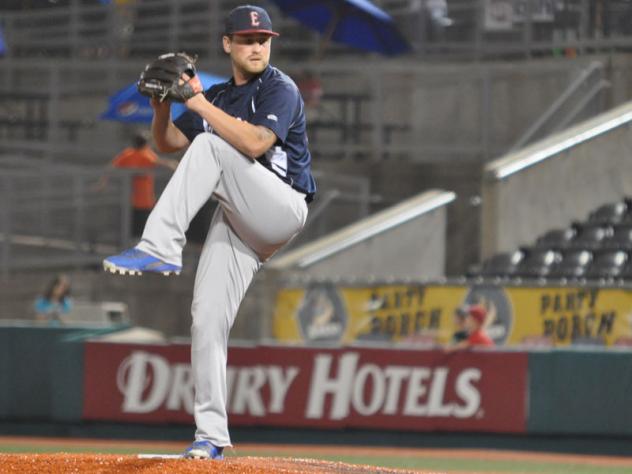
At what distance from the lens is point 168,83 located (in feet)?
19.0

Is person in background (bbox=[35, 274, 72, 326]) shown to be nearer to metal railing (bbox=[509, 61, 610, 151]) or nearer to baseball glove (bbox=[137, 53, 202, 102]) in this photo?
metal railing (bbox=[509, 61, 610, 151])

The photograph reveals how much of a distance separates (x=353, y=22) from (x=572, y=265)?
433 cm

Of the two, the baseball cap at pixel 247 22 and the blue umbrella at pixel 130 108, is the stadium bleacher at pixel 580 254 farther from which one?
the baseball cap at pixel 247 22

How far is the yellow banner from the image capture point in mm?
13820

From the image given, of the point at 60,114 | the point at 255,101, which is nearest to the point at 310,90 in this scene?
the point at 60,114

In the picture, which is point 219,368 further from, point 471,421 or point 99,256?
point 99,256

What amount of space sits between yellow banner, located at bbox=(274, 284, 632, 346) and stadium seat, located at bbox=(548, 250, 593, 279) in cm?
82

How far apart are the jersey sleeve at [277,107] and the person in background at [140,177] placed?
943 cm

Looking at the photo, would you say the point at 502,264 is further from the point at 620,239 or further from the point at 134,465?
the point at 134,465

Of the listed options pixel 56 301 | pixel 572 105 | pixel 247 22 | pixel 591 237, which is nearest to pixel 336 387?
pixel 591 237

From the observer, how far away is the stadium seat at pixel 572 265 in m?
14.7

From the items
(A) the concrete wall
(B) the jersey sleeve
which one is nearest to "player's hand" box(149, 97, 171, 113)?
(B) the jersey sleeve

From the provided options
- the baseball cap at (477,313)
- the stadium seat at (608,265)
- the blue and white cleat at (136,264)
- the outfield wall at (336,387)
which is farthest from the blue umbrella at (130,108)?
the blue and white cleat at (136,264)

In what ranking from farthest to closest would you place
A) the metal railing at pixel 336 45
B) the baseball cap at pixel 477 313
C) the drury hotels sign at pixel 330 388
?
1. the metal railing at pixel 336 45
2. the baseball cap at pixel 477 313
3. the drury hotels sign at pixel 330 388
